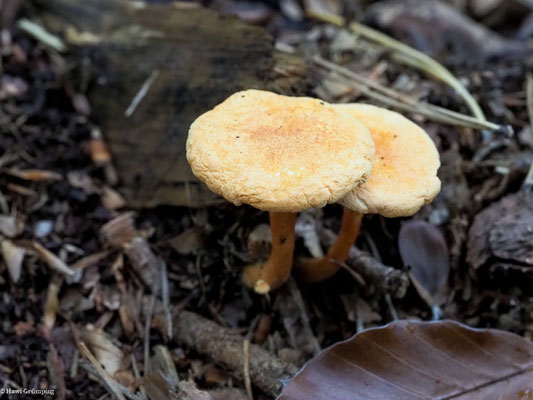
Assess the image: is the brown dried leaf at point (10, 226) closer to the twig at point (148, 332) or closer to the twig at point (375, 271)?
the twig at point (148, 332)

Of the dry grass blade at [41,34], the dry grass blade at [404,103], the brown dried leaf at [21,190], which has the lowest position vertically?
the brown dried leaf at [21,190]

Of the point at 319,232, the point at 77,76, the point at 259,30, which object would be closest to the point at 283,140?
the point at 319,232

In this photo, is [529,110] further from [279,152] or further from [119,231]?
[119,231]

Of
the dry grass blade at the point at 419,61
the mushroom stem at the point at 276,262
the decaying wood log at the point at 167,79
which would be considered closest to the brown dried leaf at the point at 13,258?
the decaying wood log at the point at 167,79

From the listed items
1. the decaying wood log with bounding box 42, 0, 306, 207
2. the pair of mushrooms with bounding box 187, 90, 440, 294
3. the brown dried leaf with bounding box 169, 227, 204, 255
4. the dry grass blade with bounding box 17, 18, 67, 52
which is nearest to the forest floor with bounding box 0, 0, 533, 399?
the brown dried leaf with bounding box 169, 227, 204, 255

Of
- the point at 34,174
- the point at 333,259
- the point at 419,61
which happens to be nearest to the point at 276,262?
the point at 333,259

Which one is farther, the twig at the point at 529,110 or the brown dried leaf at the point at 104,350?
the twig at the point at 529,110

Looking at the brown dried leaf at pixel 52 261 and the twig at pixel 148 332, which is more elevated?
the brown dried leaf at pixel 52 261
